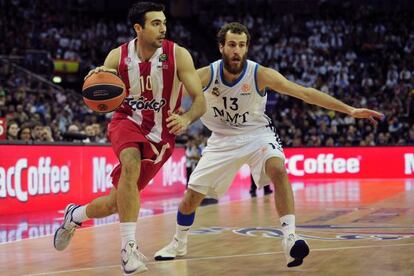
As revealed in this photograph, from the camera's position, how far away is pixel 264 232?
826cm

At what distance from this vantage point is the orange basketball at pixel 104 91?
5.35 m

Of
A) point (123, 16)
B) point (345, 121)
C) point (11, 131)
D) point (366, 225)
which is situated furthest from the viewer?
point (123, 16)

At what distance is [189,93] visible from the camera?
5.57 metres

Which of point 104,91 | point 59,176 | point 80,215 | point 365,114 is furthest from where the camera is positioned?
point 59,176

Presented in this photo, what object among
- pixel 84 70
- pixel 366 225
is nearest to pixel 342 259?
pixel 366 225

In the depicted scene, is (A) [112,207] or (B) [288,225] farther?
(A) [112,207]

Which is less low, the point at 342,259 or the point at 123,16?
the point at 123,16

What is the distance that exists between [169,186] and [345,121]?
9.14m

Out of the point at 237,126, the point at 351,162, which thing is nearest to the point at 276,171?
the point at 237,126

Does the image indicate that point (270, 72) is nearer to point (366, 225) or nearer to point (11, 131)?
point (366, 225)

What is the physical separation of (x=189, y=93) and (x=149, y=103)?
329 millimetres

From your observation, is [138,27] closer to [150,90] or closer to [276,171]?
[150,90]

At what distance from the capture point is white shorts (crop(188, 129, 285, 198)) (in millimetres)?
6055

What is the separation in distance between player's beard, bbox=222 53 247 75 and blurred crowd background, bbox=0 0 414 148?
1245 centimetres
